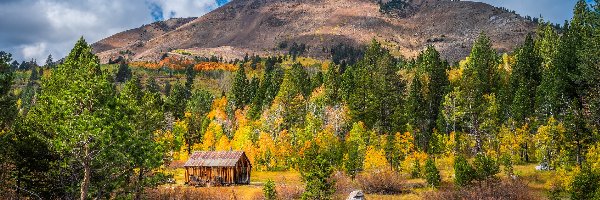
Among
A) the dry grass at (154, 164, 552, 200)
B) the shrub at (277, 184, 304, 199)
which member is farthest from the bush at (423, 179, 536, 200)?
the shrub at (277, 184, 304, 199)

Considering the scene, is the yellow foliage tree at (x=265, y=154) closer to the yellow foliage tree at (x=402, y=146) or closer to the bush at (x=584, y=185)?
the yellow foliage tree at (x=402, y=146)

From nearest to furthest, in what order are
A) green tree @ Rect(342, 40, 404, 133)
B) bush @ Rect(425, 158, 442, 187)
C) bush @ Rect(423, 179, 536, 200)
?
bush @ Rect(423, 179, 536, 200) → bush @ Rect(425, 158, 442, 187) → green tree @ Rect(342, 40, 404, 133)

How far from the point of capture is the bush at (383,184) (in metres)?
51.2

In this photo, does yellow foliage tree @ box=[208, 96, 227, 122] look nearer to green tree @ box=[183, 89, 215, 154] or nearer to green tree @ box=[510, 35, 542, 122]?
green tree @ box=[183, 89, 215, 154]

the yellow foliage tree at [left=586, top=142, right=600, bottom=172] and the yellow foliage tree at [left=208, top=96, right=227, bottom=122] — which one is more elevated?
the yellow foliage tree at [left=208, top=96, right=227, bottom=122]

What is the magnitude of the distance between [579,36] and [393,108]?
32.6 m

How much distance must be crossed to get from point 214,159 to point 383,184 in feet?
85.7

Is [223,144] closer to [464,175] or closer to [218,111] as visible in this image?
[218,111]

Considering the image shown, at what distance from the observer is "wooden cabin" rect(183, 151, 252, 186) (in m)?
64.2

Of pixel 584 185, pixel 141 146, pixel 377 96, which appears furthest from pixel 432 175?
pixel 377 96

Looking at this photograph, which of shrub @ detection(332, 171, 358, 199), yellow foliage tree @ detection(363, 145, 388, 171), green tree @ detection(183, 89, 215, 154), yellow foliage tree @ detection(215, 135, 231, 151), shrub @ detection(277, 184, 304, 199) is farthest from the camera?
green tree @ detection(183, 89, 215, 154)

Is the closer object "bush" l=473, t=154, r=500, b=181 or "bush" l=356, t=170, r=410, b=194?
"bush" l=473, t=154, r=500, b=181

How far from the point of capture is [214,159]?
66062mm

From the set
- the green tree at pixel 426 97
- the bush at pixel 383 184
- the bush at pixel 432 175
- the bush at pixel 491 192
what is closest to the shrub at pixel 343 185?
the bush at pixel 383 184
